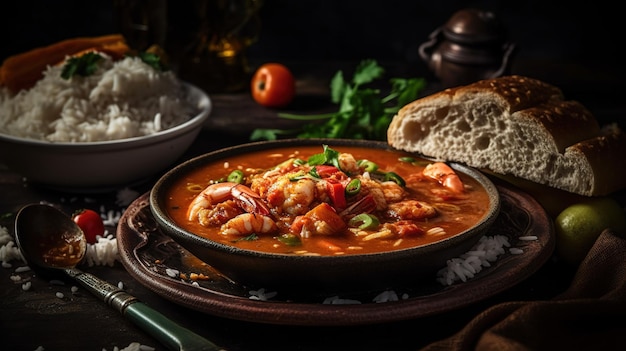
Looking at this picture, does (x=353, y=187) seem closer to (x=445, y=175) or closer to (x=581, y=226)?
(x=445, y=175)

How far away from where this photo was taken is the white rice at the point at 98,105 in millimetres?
4641

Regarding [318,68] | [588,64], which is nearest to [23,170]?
[318,68]

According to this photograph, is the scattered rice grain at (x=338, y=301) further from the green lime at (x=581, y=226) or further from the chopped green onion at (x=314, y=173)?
the green lime at (x=581, y=226)

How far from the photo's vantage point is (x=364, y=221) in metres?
3.32

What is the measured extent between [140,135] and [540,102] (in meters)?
2.25

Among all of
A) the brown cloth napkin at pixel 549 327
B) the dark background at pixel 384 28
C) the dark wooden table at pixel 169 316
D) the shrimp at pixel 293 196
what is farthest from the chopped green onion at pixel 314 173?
the dark background at pixel 384 28

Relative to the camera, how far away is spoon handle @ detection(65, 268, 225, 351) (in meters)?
2.76

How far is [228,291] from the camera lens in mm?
3193

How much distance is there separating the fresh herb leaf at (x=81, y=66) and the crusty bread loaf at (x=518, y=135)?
6.31 feet

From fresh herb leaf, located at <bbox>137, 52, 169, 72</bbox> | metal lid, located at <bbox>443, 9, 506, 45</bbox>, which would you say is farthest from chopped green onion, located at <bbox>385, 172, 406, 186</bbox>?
metal lid, located at <bbox>443, 9, 506, 45</bbox>

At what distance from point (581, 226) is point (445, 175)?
656 mm

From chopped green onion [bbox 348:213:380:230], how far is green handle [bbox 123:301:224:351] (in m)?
0.84

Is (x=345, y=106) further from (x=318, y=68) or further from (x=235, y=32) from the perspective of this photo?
(x=318, y=68)

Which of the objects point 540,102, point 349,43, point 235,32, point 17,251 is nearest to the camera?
point 17,251
